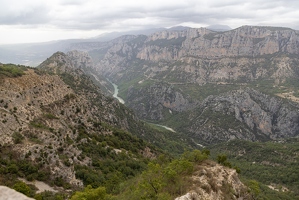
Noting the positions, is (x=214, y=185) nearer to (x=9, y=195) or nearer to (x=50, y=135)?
(x=9, y=195)

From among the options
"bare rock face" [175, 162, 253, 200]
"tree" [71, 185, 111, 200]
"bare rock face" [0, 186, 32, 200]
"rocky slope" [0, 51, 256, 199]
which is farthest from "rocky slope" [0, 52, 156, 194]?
"bare rock face" [0, 186, 32, 200]

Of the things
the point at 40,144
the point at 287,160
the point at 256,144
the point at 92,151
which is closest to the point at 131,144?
the point at 92,151

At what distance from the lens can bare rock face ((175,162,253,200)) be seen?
1731 inches

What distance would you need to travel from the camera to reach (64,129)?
80250 mm

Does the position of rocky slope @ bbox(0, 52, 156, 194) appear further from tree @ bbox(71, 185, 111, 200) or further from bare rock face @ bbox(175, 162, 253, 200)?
bare rock face @ bbox(175, 162, 253, 200)

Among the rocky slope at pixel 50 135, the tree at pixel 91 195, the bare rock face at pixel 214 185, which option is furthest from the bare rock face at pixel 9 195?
the rocky slope at pixel 50 135

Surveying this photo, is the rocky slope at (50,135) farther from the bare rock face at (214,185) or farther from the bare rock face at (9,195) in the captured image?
the bare rock face at (9,195)

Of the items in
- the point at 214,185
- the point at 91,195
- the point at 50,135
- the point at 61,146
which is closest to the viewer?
the point at 91,195

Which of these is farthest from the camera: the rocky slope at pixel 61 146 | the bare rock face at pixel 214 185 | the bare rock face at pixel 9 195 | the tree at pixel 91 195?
the rocky slope at pixel 61 146

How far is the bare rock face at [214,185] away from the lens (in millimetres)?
43969

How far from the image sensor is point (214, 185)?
159ft

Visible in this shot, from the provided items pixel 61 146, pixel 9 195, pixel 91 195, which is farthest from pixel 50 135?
pixel 9 195

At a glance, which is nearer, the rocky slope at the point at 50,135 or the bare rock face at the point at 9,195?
the bare rock face at the point at 9,195

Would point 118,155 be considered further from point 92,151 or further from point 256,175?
point 256,175
